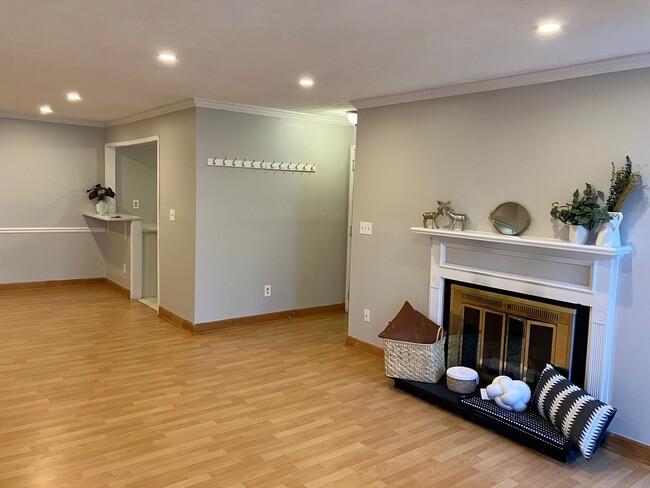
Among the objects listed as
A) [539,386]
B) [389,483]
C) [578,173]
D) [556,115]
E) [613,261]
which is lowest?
[389,483]

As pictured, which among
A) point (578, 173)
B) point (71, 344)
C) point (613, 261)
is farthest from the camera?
point (71, 344)

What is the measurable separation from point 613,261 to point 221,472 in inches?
96.7

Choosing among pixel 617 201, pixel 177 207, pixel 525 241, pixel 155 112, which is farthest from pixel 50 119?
pixel 617 201

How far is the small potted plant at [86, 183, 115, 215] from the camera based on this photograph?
7.04 meters

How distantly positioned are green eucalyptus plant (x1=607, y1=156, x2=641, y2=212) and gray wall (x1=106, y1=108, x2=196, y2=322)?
355cm

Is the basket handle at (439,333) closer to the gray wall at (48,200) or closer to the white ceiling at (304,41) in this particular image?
the white ceiling at (304,41)

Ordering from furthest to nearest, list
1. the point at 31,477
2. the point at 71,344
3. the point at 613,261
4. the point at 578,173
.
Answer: the point at 71,344, the point at 578,173, the point at 613,261, the point at 31,477

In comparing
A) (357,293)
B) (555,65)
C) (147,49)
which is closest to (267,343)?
(357,293)

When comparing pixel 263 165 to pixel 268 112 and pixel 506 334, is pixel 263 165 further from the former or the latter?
pixel 506 334

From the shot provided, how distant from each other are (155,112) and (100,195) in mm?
1934

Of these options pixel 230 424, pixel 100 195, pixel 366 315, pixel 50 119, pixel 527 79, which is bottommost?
pixel 230 424

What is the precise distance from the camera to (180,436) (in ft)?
10.2

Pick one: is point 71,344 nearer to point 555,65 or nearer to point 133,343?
point 133,343

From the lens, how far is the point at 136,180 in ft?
24.3
